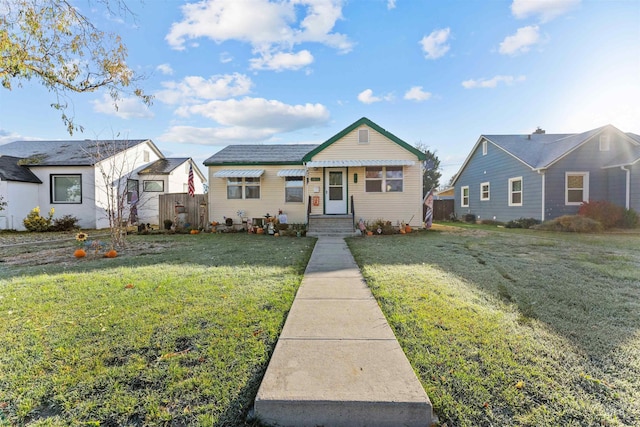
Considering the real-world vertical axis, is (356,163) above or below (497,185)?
above

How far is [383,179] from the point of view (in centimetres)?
1398

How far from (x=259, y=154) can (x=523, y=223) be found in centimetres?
1399

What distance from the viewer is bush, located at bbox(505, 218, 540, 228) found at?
15172mm

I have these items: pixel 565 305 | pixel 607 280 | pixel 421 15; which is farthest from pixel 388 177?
pixel 565 305

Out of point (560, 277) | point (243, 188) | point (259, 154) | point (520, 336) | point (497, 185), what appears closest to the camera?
point (520, 336)

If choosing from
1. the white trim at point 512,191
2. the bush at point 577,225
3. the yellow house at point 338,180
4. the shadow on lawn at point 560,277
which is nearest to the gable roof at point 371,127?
the yellow house at point 338,180

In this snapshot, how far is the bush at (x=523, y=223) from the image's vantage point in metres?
15.2

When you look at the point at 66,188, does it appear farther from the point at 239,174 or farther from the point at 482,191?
the point at 482,191

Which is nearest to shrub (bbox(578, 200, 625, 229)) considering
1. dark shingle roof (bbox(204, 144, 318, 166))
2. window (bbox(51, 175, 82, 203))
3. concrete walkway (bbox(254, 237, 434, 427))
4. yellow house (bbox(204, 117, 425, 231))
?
yellow house (bbox(204, 117, 425, 231))

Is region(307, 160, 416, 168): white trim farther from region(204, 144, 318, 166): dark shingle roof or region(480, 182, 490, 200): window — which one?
Answer: region(480, 182, 490, 200): window

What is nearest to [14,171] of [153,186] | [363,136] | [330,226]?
[153,186]

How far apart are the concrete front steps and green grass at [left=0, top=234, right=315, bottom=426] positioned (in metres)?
6.69

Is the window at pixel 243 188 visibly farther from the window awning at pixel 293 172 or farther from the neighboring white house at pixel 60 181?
the neighboring white house at pixel 60 181

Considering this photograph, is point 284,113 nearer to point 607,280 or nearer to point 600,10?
point 600,10
